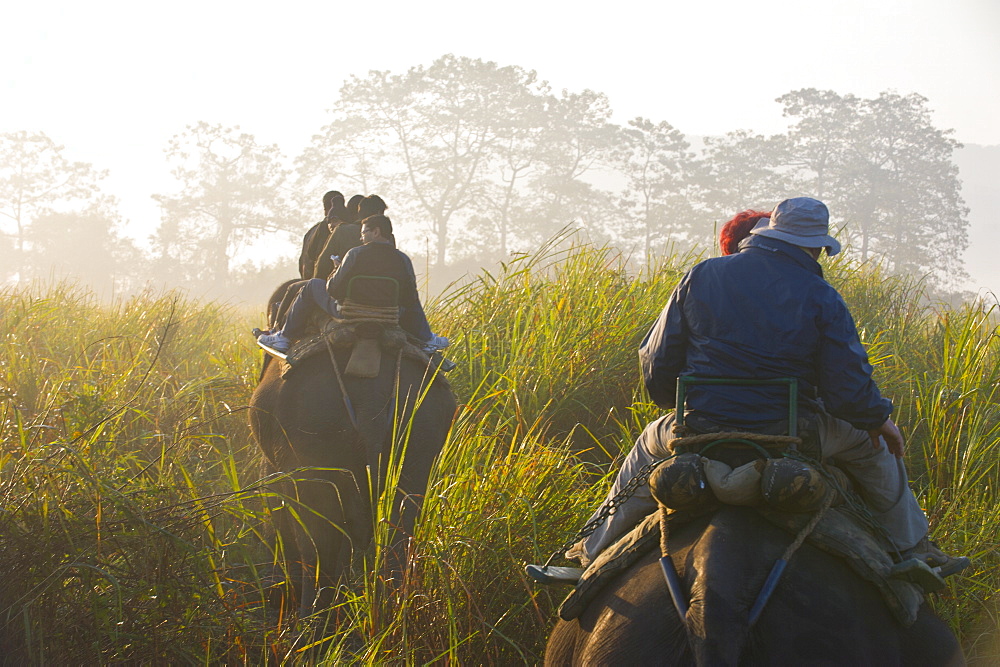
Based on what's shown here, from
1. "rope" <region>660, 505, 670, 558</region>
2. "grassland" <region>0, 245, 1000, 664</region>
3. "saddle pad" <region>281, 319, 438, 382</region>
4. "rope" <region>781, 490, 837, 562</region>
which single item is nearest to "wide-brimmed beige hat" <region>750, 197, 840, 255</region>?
"rope" <region>781, 490, 837, 562</region>

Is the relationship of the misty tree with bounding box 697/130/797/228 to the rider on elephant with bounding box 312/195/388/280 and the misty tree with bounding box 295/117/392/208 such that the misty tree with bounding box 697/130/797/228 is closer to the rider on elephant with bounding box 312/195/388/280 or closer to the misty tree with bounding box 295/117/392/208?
the misty tree with bounding box 295/117/392/208

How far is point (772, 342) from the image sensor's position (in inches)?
108

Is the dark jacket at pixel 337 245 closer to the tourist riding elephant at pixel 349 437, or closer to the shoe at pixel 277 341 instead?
the shoe at pixel 277 341

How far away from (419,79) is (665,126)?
12461mm

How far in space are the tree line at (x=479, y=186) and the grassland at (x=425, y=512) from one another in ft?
113

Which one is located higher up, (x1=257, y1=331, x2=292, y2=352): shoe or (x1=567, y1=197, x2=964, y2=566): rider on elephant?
(x1=567, y1=197, x2=964, y2=566): rider on elephant

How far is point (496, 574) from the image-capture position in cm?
389

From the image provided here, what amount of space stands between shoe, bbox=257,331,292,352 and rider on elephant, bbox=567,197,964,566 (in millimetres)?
2817

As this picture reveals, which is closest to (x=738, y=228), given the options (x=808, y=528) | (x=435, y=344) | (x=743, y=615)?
(x=808, y=528)

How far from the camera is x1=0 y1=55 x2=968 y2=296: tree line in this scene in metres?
41.8

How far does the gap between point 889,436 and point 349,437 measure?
2.68 m

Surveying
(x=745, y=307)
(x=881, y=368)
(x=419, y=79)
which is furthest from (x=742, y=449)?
(x=419, y=79)

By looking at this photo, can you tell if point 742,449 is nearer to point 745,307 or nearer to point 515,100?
point 745,307

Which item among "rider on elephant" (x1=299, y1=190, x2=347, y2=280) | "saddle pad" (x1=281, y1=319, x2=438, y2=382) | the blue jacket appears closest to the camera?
the blue jacket
